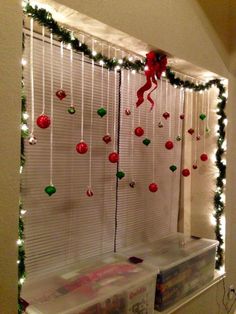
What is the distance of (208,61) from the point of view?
2.11 m

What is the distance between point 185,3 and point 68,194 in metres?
1.42

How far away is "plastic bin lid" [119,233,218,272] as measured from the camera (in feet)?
6.19

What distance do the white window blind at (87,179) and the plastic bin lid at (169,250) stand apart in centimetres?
10

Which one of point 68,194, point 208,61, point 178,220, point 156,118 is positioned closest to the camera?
point 68,194

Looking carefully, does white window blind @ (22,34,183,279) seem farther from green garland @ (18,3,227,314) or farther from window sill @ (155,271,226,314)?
window sill @ (155,271,226,314)

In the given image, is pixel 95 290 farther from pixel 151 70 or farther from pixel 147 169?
pixel 151 70

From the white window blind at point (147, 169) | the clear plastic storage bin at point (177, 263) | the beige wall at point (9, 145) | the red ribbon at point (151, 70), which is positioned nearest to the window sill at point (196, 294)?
the clear plastic storage bin at point (177, 263)

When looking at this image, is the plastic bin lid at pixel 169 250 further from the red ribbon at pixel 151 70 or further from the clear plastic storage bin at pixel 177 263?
the red ribbon at pixel 151 70

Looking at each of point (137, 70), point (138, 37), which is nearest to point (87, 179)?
point (137, 70)

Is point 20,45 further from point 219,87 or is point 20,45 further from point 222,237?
point 222,237

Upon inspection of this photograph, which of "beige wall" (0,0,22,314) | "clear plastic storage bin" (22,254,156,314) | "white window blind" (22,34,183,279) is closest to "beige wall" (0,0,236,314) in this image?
"beige wall" (0,0,22,314)

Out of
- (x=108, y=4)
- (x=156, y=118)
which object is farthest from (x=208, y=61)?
(x=108, y=4)

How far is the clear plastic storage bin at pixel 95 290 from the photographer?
52.7 inches

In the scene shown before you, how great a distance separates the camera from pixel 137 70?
1903 mm
